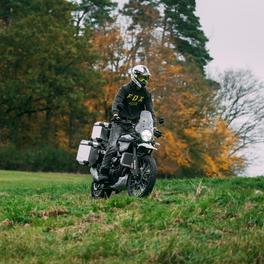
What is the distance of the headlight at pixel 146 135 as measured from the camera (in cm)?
1157

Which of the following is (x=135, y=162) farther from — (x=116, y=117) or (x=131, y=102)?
(x=131, y=102)

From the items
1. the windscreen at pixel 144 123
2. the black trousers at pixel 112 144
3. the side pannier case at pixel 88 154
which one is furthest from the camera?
the side pannier case at pixel 88 154

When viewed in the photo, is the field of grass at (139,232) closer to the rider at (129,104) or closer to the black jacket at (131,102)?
the rider at (129,104)

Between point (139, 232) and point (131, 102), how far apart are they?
5.33m

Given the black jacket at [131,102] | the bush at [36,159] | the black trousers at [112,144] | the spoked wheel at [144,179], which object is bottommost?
the bush at [36,159]

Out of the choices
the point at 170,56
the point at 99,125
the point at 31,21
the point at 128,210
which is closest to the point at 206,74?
the point at 170,56

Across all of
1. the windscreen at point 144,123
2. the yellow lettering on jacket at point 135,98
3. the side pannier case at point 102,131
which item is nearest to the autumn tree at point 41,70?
the side pannier case at point 102,131

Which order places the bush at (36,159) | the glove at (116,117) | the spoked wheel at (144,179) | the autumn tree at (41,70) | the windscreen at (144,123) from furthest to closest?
the autumn tree at (41,70)
the bush at (36,159)
the glove at (116,117)
the windscreen at (144,123)
the spoked wheel at (144,179)

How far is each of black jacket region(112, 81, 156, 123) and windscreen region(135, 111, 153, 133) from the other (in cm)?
33

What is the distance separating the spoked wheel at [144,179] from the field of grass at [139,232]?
157 centimetres

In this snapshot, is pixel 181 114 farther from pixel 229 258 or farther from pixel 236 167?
pixel 229 258

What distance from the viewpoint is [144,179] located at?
37.8 ft

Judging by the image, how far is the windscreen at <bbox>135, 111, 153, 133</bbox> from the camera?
1187cm

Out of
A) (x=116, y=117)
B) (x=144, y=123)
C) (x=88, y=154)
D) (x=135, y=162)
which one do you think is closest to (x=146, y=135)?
(x=144, y=123)
